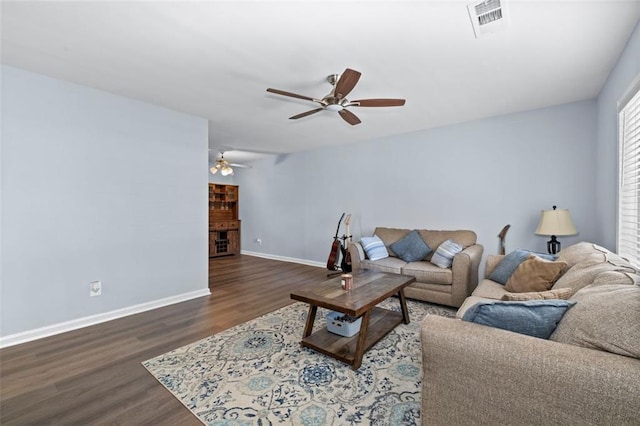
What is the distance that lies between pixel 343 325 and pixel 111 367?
6.27ft

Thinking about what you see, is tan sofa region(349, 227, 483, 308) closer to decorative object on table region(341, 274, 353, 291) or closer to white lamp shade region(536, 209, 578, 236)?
white lamp shade region(536, 209, 578, 236)

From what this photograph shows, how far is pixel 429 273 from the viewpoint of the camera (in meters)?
3.43

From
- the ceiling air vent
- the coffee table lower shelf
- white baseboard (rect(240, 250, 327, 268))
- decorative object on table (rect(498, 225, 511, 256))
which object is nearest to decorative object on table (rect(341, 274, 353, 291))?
the coffee table lower shelf

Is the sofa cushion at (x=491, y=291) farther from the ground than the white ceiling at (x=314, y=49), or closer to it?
closer to it

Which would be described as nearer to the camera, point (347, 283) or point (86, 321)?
point (347, 283)

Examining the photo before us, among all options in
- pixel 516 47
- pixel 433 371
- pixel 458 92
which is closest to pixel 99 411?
pixel 433 371

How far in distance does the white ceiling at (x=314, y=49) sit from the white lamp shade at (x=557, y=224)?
1.36 meters

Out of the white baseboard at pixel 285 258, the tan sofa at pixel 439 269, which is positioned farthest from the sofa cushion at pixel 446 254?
the white baseboard at pixel 285 258

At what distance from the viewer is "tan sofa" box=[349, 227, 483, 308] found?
3.28 m

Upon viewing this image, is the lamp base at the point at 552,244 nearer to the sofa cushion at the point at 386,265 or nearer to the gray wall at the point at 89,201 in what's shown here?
the sofa cushion at the point at 386,265

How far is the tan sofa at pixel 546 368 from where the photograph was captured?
928mm

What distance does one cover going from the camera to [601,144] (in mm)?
2982

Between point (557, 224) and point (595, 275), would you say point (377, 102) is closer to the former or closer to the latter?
point (595, 275)

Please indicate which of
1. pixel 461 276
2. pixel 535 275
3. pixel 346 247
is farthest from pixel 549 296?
pixel 346 247
